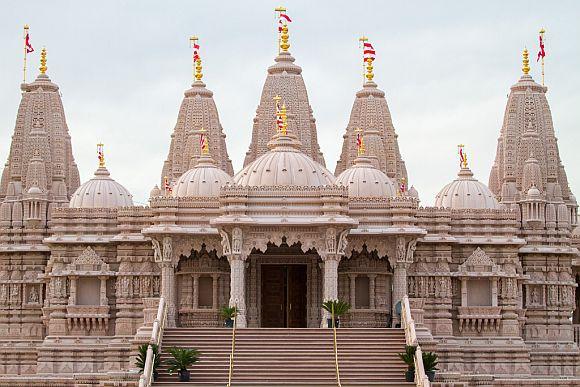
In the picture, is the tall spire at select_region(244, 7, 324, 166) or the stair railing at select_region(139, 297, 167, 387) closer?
the stair railing at select_region(139, 297, 167, 387)

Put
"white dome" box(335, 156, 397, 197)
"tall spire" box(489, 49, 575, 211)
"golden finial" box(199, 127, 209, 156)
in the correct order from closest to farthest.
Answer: "white dome" box(335, 156, 397, 197)
"golden finial" box(199, 127, 209, 156)
"tall spire" box(489, 49, 575, 211)

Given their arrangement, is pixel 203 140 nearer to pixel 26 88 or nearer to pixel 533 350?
pixel 26 88

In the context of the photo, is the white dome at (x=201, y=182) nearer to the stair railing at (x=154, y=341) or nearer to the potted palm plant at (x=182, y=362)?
the stair railing at (x=154, y=341)

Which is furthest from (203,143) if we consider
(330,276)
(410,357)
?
(410,357)

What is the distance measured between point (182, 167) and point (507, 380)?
2155 centimetres

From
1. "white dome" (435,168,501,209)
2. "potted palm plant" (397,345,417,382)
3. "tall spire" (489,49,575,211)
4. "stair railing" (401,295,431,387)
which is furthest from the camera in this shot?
"tall spire" (489,49,575,211)

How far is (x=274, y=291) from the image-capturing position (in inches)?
3002

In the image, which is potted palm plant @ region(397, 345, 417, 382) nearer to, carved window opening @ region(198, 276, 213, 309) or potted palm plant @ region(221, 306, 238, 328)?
potted palm plant @ region(221, 306, 238, 328)

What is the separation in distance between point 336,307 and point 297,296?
676cm

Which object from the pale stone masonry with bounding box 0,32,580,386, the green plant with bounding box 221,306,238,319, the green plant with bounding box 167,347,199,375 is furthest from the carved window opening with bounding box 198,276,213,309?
the green plant with bounding box 167,347,199,375

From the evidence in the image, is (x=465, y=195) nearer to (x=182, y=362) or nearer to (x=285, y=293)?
(x=285, y=293)

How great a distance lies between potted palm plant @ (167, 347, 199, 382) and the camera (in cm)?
6425

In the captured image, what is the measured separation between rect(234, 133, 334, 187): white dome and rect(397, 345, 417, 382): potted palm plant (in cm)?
902

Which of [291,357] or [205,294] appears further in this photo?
[205,294]
